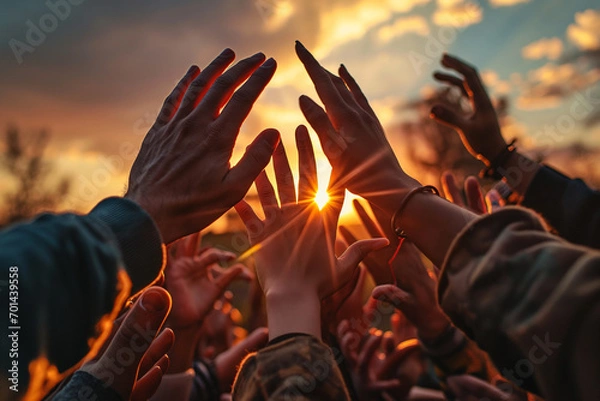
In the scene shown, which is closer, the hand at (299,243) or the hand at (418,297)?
the hand at (299,243)

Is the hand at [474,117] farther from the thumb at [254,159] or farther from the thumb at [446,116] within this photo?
the thumb at [254,159]

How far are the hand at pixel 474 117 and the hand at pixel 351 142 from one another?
117cm

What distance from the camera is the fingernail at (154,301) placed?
1.54m

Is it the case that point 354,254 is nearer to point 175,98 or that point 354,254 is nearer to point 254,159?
point 254,159

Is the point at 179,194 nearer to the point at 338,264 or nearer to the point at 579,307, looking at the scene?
the point at 338,264

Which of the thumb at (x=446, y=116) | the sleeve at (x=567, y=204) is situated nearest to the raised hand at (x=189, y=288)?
the thumb at (x=446, y=116)

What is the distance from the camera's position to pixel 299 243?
5.55 feet

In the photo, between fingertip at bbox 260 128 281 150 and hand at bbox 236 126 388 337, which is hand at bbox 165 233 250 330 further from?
fingertip at bbox 260 128 281 150

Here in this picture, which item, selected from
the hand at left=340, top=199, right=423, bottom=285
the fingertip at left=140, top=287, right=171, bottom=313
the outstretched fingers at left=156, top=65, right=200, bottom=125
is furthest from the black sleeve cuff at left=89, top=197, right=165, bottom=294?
the hand at left=340, top=199, right=423, bottom=285

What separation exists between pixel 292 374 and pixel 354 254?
2.16 feet

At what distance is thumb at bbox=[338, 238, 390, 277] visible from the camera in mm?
1680

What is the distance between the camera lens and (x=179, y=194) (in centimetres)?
154

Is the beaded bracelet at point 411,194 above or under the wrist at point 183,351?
above

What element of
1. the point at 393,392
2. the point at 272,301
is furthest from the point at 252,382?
the point at 393,392
